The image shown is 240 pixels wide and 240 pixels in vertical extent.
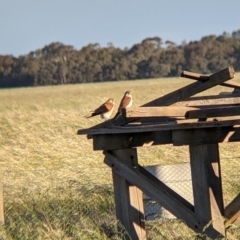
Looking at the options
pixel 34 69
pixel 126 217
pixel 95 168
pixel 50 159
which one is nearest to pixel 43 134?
pixel 50 159

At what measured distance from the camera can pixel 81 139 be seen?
25.6 meters

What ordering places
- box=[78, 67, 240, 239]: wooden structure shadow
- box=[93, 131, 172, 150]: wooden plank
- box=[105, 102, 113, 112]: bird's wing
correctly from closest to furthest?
box=[78, 67, 240, 239]: wooden structure shadow, box=[93, 131, 172, 150]: wooden plank, box=[105, 102, 113, 112]: bird's wing

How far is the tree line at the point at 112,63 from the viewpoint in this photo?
86750mm

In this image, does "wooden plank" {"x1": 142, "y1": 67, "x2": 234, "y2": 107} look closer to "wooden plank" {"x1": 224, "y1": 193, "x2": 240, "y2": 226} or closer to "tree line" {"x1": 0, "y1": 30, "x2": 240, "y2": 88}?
"wooden plank" {"x1": 224, "y1": 193, "x2": 240, "y2": 226}

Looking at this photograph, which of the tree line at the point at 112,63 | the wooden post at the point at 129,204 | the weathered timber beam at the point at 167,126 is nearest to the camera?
the weathered timber beam at the point at 167,126

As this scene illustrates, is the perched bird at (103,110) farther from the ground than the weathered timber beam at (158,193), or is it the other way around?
the perched bird at (103,110)

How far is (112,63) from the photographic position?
8675 cm

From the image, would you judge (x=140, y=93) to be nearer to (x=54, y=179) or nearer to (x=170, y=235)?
(x=54, y=179)

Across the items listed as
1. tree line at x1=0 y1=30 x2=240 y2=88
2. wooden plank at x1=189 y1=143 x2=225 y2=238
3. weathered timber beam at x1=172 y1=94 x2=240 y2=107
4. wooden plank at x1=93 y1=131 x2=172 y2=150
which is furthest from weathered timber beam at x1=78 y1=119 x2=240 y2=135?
tree line at x1=0 y1=30 x2=240 y2=88

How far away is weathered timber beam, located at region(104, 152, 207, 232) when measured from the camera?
9344mm

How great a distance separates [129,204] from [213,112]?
173cm

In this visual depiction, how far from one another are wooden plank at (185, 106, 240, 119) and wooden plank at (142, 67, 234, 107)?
20 cm

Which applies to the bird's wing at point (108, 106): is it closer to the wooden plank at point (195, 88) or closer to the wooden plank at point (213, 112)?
the wooden plank at point (195, 88)

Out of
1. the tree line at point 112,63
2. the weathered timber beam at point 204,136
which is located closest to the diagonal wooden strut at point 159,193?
the weathered timber beam at point 204,136
